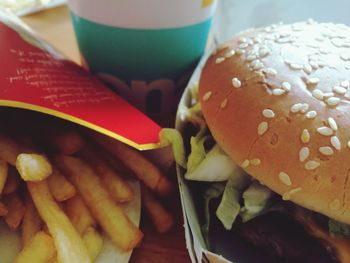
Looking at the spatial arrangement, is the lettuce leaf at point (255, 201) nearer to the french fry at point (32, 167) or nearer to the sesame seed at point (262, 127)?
the sesame seed at point (262, 127)

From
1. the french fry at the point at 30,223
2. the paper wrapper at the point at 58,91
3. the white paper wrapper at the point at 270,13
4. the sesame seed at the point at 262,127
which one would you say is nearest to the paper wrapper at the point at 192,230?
the paper wrapper at the point at 58,91

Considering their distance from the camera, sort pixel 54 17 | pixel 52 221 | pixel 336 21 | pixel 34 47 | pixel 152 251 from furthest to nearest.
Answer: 1. pixel 54 17
2. pixel 336 21
3. pixel 34 47
4. pixel 152 251
5. pixel 52 221

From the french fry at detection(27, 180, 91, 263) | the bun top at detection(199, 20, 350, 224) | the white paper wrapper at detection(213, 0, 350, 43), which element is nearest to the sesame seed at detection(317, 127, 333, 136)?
the bun top at detection(199, 20, 350, 224)

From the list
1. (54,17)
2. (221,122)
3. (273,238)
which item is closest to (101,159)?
→ (221,122)

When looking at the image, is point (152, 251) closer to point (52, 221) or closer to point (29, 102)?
point (52, 221)

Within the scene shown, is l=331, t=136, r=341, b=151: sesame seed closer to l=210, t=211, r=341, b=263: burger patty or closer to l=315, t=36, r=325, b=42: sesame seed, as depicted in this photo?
l=210, t=211, r=341, b=263: burger patty
